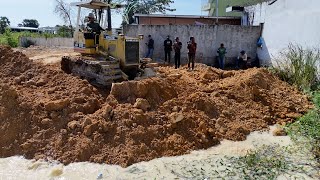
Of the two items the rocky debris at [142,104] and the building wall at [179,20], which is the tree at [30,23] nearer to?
the building wall at [179,20]

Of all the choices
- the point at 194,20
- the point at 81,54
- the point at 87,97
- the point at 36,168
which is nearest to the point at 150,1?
the point at 194,20

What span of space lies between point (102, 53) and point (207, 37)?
22.4 ft

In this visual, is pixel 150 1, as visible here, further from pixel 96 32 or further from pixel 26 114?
pixel 26 114

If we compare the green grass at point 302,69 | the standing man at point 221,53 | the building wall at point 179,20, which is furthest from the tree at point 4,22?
the green grass at point 302,69

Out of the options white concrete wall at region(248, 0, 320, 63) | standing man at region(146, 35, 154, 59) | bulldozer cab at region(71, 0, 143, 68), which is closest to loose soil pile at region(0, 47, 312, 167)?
bulldozer cab at region(71, 0, 143, 68)

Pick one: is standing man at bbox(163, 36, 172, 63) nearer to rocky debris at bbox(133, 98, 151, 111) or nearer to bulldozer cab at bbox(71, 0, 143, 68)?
bulldozer cab at bbox(71, 0, 143, 68)

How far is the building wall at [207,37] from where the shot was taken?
562 inches

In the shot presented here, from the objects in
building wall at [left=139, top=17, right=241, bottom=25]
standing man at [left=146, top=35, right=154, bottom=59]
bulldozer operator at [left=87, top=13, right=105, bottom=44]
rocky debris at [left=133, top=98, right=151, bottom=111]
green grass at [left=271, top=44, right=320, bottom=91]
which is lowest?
rocky debris at [left=133, top=98, right=151, bottom=111]

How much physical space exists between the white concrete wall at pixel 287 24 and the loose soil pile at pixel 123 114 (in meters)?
2.52

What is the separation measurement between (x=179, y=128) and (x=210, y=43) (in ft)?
27.1

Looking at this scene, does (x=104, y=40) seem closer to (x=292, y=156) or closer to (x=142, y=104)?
(x=142, y=104)

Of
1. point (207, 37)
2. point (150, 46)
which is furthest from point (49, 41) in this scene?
point (207, 37)

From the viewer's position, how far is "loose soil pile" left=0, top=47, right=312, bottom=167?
6.21 meters

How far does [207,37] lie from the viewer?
1433cm
